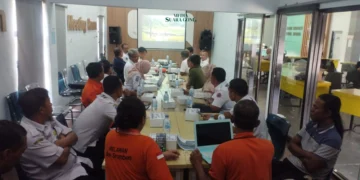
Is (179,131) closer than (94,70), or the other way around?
(179,131)

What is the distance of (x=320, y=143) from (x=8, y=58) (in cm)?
341

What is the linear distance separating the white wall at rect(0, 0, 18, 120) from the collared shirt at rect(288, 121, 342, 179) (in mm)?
3139

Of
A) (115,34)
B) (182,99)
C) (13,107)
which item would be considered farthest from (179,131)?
(115,34)

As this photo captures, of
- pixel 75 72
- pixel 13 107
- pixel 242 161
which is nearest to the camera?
pixel 242 161

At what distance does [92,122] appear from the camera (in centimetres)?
268

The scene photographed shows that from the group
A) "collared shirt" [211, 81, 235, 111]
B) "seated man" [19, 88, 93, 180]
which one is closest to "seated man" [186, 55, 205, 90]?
"collared shirt" [211, 81, 235, 111]

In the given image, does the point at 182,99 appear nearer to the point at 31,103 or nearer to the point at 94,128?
the point at 94,128

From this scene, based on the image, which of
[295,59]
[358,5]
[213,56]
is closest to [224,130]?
[358,5]

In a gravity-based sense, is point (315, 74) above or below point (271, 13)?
below

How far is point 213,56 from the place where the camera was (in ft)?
32.4

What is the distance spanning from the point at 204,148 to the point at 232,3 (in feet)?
10.1

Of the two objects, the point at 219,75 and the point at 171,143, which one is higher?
the point at 219,75

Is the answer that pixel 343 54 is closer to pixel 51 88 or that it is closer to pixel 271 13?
pixel 271 13

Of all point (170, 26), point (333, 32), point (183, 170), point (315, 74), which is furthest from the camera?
point (170, 26)
